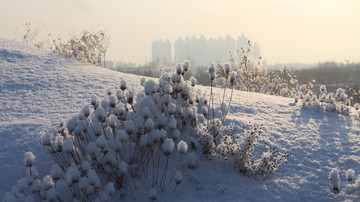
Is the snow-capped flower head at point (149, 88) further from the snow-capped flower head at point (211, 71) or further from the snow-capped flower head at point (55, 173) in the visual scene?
the snow-capped flower head at point (55, 173)

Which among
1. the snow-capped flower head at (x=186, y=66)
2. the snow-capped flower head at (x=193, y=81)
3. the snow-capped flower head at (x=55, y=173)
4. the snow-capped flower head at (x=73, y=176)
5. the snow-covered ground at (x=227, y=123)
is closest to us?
the snow-capped flower head at (x=73, y=176)

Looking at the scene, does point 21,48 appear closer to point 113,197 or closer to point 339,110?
point 113,197

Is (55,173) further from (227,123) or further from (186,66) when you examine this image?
(227,123)

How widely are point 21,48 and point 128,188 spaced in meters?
6.13

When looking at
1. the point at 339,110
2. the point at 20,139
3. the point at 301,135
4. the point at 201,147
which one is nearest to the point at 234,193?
the point at 201,147

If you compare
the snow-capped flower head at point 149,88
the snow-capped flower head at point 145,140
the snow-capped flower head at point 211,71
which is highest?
the snow-capped flower head at point 211,71

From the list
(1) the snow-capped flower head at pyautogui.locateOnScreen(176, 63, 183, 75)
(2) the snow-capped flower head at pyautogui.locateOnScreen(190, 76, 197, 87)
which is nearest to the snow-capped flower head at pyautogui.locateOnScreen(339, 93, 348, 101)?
(2) the snow-capped flower head at pyautogui.locateOnScreen(190, 76, 197, 87)

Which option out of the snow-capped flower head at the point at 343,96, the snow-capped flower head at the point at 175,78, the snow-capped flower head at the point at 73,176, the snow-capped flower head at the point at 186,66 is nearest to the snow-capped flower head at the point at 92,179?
the snow-capped flower head at the point at 73,176

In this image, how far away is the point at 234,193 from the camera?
3580mm

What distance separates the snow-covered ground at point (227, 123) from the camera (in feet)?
12.0

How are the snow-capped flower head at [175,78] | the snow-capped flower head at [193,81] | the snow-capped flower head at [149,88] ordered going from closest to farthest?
the snow-capped flower head at [149,88], the snow-capped flower head at [175,78], the snow-capped flower head at [193,81]

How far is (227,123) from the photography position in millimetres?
4895

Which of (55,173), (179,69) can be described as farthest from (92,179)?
(179,69)

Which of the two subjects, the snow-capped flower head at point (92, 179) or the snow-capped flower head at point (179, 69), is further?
the snow-capped flower head at point (179, 69)
